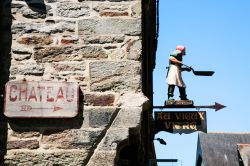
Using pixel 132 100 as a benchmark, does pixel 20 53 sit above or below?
above

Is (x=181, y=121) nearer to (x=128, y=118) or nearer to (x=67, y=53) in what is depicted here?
(x=128, y=118)

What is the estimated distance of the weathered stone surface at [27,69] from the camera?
13.0ft

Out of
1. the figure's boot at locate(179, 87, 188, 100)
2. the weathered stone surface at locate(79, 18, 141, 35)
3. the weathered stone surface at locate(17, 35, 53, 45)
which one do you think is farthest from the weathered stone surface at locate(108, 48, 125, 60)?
the figure's boot at locate(179, 87, 188, 100)

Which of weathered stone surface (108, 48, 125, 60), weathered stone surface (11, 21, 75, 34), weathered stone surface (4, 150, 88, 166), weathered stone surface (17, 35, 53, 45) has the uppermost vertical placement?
weathered stone surface (11, 21, 75, 34)

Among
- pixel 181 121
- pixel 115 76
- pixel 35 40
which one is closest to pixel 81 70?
pixel 115 76

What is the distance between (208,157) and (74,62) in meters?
14.6

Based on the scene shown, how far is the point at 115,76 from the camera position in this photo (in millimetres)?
3910

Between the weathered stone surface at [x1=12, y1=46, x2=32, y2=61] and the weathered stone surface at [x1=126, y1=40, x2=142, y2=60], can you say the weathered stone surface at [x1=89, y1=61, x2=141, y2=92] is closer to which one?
the weathered stone surface at [x1=126, y1=40, x2=142, y2=60]

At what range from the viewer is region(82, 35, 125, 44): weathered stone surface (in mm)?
Answer: 4020

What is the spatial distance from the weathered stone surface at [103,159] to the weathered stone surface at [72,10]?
4.50 feet

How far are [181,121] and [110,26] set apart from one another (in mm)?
2411

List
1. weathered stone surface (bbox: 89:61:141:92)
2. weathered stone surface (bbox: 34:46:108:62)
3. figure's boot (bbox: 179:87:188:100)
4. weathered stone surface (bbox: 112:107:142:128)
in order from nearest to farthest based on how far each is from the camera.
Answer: weathered stone surface (bbox: 112:107:142:128) < weathered stone surface (bbox: 89:61:141:92) < weathered stone surface (bbox: 34:46:108:62) < figure's boot (bbox: 179:87:188:100)

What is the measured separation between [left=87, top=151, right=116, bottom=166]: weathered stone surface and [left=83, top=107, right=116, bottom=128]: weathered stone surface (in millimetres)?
250

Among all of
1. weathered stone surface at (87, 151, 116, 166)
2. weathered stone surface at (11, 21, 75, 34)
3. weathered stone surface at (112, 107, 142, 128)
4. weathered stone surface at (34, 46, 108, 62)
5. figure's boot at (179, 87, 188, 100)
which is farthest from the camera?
figure's boot at (179, 87, 188, 100)
